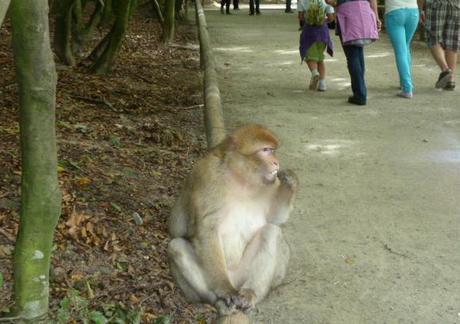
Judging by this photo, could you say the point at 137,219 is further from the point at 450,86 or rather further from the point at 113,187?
the point at 450,86

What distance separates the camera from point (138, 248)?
4719 millimetres

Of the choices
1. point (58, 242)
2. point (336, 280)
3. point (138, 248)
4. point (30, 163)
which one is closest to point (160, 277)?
point (138, 248)

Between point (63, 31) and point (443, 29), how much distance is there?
195 inches

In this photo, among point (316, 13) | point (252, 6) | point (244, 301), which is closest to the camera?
point (244, 301)

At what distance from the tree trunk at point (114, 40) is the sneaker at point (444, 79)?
4.23m

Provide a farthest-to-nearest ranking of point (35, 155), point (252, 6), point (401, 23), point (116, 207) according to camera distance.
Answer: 1. point (252, 6)
2. point (401, 23)
3. point (116, 207)
4. point (35, 155)

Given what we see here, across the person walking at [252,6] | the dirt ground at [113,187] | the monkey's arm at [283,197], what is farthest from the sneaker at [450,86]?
the person walking at [252,6]

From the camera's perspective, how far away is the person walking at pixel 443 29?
31.6 ft

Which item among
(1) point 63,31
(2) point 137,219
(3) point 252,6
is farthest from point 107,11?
(3) point 252,6

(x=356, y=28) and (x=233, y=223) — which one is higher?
(x=356, y=28)

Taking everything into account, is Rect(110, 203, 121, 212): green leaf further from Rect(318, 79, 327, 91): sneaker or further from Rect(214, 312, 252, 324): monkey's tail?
Rect(318, 79, 327, 91): sneaker

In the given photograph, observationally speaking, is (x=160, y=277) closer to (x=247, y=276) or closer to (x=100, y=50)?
(x=247, y=276)

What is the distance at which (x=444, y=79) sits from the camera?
10047 mm

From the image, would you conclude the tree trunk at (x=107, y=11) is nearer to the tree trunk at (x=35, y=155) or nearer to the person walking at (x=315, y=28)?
the person walking at (x=315, y=28)
